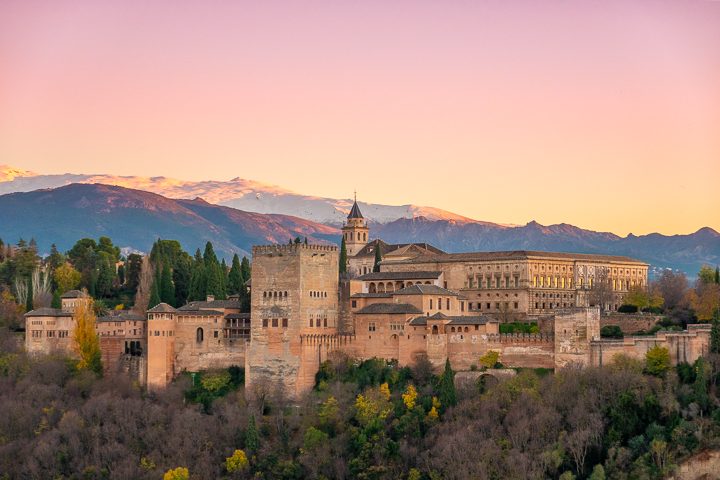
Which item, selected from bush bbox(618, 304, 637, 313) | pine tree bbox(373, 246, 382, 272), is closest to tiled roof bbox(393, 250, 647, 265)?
pine tree bbox(373, 246, 382, 272)

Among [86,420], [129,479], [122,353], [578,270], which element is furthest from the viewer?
[578,270]

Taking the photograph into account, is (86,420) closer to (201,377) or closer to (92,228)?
(201,377)

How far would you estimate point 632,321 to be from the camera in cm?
5697

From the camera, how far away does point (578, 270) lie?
2697 inches

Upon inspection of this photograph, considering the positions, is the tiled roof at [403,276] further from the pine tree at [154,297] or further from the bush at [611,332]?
the bush at [611,332]

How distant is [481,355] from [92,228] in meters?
155

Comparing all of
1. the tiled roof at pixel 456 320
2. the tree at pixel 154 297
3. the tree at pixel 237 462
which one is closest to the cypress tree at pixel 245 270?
the tree at pixel 154 297

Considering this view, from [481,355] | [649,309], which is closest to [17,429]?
[481,355]

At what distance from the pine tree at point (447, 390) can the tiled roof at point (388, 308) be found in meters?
4.30

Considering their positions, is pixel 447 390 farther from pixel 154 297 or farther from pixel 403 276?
pixel 154 297

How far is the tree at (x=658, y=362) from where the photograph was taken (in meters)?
48.0

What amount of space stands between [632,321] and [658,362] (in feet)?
29.5

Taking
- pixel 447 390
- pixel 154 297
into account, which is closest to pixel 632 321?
pixel 447 390

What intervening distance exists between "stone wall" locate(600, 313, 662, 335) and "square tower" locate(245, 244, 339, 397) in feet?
42.4
